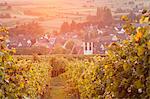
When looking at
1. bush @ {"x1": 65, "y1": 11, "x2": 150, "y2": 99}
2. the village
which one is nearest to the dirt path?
bush @ {"x1": 65, "y1": 11, "x2": 150, "y2": 99}

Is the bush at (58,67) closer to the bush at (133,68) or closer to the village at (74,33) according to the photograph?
the village at (74,33)

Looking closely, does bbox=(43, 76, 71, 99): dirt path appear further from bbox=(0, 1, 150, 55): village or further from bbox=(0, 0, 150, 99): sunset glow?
bbox=(0, 1, 150, 55): village

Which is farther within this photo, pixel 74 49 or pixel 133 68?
pixel 74 49

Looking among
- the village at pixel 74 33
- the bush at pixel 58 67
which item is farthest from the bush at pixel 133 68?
the village at pixel 74 33

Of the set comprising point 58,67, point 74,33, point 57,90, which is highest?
point 57,90

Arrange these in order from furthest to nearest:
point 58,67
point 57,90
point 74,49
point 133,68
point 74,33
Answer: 1. point 74,33
2. point 74,49
3. point 58,67
4. point 57,90
5. point 133,68

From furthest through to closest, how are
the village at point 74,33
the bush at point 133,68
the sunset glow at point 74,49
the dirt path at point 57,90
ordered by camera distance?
the village at point 74,33, the dirt path at point 57,90, the sunset glow at point 74,49, the bush at point 133,68

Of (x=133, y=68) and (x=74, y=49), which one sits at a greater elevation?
(x=133, y=68)

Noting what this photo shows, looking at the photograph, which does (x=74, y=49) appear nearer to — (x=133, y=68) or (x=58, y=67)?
(x=58, y=67)

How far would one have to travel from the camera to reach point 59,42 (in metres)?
40.3

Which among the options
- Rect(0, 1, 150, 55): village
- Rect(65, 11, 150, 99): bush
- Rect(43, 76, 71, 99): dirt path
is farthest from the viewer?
Rect(0, 1, 150, 55): village

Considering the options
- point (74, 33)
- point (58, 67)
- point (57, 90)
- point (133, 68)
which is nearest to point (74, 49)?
point (74, 33)

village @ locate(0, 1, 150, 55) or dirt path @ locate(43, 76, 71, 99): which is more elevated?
dirt path @ locate(43, 76, 71, 99)

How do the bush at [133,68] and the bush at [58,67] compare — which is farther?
the bush at [58,67]
